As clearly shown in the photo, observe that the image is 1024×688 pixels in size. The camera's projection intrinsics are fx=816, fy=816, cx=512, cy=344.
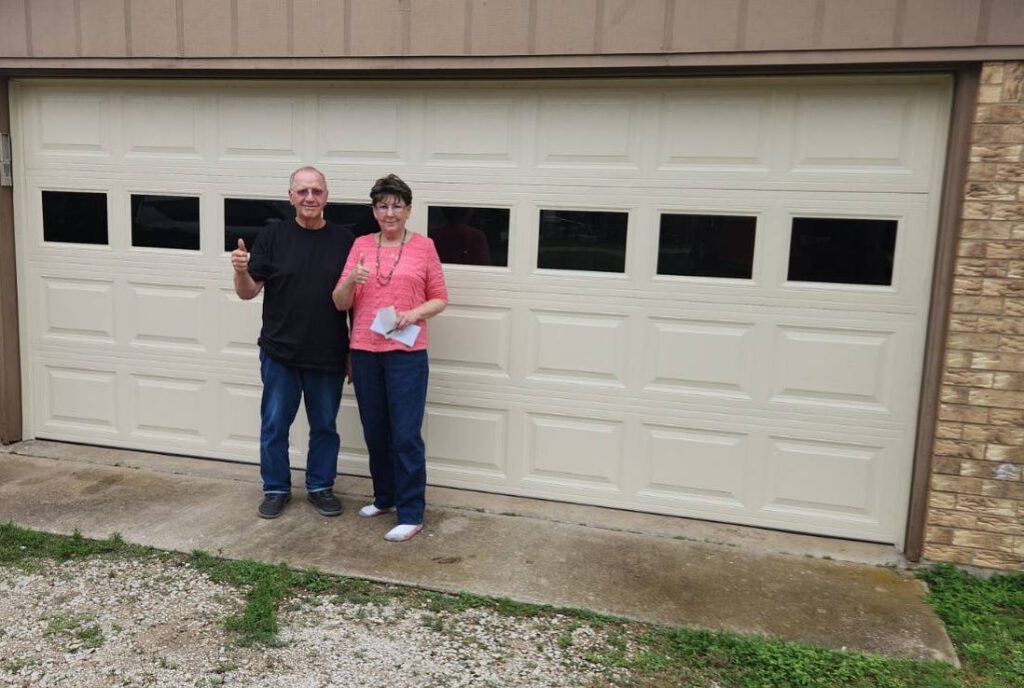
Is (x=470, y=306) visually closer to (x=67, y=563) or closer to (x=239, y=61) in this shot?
(x=239, y=61)

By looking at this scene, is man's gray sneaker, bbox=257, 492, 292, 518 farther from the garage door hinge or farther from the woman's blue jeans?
the garage door hinge

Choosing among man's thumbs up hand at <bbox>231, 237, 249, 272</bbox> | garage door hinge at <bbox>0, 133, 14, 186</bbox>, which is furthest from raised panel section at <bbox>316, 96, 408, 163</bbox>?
garage door hinge at <bbox>0, 133, 14, 186</bbox>

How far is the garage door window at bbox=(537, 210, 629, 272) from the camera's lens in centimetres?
398

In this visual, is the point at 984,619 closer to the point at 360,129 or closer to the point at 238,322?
the point at 360,129

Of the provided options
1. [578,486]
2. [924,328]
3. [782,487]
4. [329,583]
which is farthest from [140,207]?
[924,328]

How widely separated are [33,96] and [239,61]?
1464 millimetres

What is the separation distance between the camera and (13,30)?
4.34 meters

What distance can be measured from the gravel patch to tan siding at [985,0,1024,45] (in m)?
2.77

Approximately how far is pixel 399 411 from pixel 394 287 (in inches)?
21.8

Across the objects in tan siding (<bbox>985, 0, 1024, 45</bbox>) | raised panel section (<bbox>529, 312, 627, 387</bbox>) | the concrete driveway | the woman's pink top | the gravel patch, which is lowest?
the gravel patch

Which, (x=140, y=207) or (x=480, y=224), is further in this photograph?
(x=140, y=207)

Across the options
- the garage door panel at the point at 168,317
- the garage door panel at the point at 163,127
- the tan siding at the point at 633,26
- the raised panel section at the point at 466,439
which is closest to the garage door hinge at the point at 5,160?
the garage door panel at the point at 163,127

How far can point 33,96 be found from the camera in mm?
4645

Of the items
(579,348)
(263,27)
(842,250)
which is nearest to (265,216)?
(263,27)
